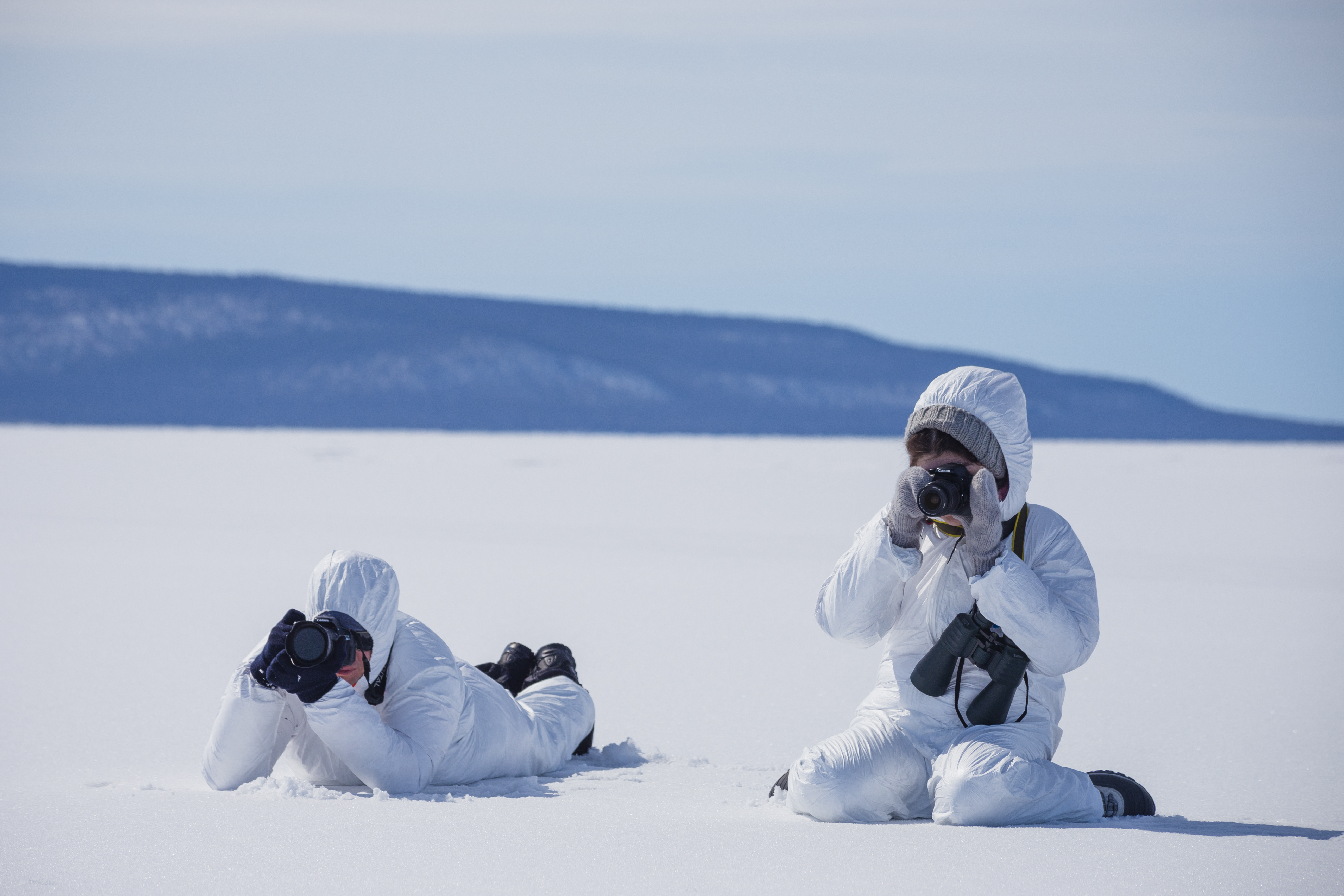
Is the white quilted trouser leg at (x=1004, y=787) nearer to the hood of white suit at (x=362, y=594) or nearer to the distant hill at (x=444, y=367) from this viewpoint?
the hood of white suit at (x=362, y=594)

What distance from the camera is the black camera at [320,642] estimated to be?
3.12 meters

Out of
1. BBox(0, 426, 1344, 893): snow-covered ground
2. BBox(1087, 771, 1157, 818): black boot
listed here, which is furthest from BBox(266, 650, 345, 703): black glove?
BBox(1087, 771, 1157, 818): black boot

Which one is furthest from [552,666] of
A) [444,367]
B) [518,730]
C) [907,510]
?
[444,367]

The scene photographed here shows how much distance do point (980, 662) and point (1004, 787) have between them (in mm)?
296

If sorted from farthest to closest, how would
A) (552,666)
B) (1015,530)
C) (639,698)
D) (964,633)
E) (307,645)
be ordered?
(639,698) → (552,666) → (1015,530) → (964,633) → (307,645)

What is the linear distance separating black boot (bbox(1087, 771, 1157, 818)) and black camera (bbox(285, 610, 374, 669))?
68.2 inches

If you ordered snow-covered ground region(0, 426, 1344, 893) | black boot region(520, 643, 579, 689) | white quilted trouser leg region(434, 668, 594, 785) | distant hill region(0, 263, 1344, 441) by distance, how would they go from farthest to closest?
distant hill region(0, 263, 1344, 441), black boot region(520, 643, 579, 689), white quilted trouser leg region(434, 668, 594, 785), snow-covered ground region(0, 426, 1344, 893)

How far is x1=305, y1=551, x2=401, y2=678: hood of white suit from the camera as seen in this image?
3402mm

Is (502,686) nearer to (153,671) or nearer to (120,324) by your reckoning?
(153,671)

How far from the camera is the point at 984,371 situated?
3.46m

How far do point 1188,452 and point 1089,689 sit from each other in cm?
3032

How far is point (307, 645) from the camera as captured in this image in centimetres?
313

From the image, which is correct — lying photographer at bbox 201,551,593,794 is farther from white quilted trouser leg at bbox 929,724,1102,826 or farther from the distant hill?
the distant hill

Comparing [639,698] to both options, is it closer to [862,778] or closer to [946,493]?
[862,778]
